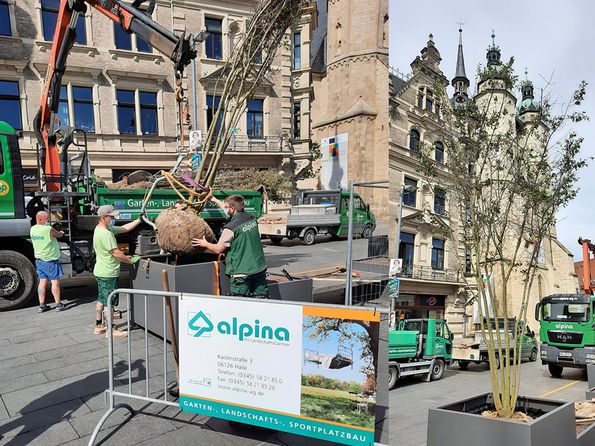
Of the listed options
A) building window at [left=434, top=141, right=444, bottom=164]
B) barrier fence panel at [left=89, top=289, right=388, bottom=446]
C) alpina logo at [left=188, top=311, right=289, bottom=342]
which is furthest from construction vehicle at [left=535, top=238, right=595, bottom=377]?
alpina logo at [left=188, top=311, right=289, bottom=342]

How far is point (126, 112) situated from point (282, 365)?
62.0 ft

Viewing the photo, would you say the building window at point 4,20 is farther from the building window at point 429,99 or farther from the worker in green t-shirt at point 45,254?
the building window at point 429,99

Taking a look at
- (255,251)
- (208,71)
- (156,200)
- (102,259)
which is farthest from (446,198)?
(208,71)

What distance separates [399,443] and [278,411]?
278 centimetres

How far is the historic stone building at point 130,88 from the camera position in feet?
57.1

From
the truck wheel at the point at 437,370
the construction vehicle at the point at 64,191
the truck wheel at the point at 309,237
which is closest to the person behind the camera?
the construction vehicle at the point at 64,191

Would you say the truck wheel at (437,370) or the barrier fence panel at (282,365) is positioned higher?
the barrier fence panel at (282,365)

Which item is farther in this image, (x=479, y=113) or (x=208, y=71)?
(x=208, y=71)

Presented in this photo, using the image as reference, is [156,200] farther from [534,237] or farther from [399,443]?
[534,237]

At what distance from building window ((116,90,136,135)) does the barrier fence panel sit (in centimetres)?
1777

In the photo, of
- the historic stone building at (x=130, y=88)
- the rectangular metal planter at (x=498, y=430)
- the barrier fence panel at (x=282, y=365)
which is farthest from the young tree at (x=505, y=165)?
the historic stone building at (x=130, y=88)

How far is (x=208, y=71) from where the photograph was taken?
66.3 feet

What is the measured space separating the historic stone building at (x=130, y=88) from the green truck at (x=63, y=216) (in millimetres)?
9426

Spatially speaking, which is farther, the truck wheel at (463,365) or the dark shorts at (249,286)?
the truck wheel at (463,365)
